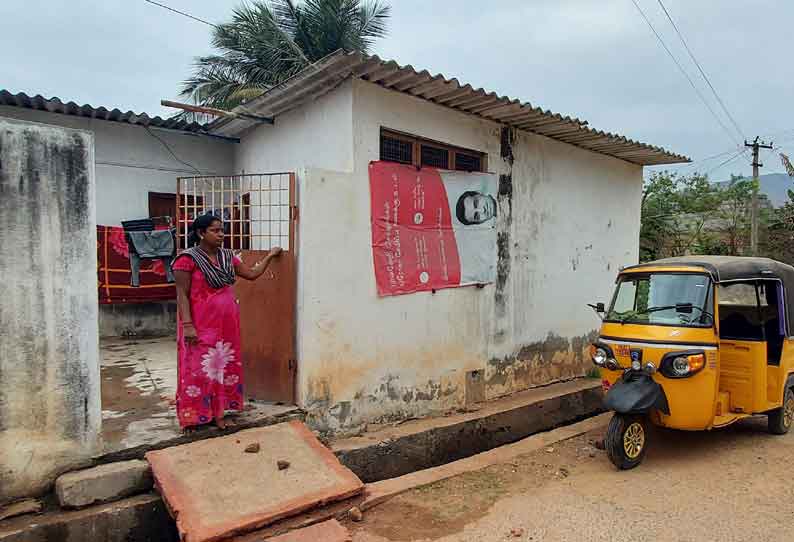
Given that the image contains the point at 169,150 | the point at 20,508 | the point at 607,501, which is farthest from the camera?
the point at 169,150

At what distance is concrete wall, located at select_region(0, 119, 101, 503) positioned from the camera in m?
3.45

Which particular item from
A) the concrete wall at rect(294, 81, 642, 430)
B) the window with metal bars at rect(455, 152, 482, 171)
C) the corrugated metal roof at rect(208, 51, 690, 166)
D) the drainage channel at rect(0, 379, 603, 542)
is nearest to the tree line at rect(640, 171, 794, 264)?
the concrete wall at rect(294, 81, 642, 430)

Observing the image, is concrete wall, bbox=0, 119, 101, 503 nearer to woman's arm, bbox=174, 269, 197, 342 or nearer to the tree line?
woman's arm, bbox=174, 269, 197, 342

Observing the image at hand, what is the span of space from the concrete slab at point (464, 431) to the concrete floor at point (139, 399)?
3.10ft

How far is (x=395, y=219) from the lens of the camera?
5.75 metres

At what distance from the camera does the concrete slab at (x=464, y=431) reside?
17.0ft

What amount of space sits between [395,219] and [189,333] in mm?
2497

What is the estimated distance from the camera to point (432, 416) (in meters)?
6.28

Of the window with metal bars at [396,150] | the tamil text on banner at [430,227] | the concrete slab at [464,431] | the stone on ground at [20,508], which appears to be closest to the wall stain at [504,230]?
the tamil text on banner at [430,227]

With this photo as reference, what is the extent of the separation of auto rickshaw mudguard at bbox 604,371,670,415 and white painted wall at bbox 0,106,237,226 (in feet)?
23.2

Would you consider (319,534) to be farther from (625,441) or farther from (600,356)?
(600,356)

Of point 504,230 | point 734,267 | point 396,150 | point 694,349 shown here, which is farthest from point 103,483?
point 734,267

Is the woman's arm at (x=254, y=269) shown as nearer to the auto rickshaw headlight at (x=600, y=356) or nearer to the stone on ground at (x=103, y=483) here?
the stone on ground at (x=103, y=483)

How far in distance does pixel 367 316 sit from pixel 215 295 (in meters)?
1.67
